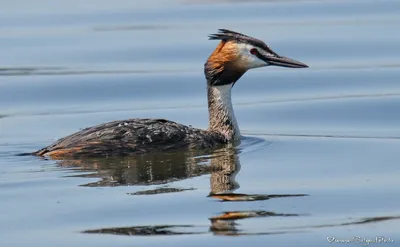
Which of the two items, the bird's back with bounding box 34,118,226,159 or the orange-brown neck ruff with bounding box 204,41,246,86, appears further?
the orange-brown neck ruff with bounding box 204,41,246,86

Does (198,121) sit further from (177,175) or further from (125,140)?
(177,175)

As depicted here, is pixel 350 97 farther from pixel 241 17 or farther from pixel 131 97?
pixel 241 17

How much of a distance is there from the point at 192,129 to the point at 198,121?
1.78 metres

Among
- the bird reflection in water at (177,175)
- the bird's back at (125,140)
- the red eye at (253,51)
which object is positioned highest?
the red eye at (253,51)

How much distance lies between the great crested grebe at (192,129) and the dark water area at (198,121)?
0.17 metres

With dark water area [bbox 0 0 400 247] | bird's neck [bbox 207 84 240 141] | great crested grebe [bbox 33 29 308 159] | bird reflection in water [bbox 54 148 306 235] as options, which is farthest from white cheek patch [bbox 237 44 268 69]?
bird reflection in water [bbox 54 148 306 235]

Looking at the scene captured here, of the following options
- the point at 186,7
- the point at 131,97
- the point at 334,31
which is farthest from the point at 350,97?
the point at 186,7

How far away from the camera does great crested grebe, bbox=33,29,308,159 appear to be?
504 inches

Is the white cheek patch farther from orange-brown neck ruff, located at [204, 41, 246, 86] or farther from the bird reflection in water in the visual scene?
the bird reflection in water

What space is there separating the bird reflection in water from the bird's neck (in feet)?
2.00

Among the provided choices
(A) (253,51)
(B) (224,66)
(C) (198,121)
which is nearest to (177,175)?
(B) (224,66)

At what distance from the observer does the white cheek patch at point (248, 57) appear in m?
13.9

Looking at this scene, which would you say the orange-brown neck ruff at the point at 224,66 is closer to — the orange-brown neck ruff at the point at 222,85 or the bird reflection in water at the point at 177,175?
the orange-brown neck ruff at the point at 222,85

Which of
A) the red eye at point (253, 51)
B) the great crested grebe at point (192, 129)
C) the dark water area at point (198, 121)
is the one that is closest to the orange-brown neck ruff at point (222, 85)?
the great crested grebe at point (192, 129)
